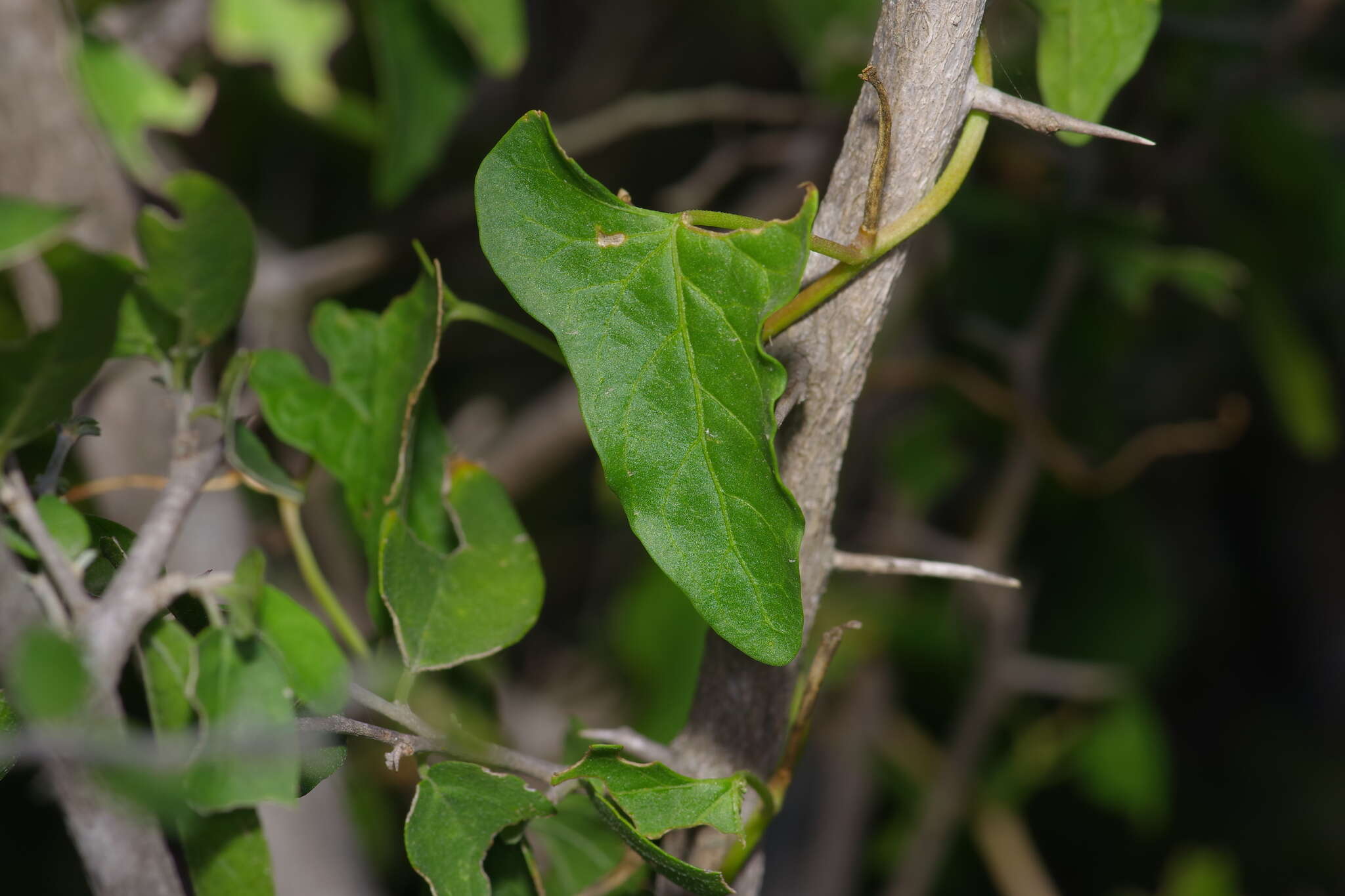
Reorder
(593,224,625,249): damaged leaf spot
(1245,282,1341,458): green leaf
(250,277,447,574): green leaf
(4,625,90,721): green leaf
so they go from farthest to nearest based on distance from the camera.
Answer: (1245,282,1341,458): green leaf → (250,277,447,574): green leaf → (593,224,625,249): damaged leaf spot → (4,625,90,721): green leaf

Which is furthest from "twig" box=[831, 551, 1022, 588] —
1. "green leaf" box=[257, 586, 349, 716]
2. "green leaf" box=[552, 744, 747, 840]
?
"green leaf" box=[257, 586, 349, 716]

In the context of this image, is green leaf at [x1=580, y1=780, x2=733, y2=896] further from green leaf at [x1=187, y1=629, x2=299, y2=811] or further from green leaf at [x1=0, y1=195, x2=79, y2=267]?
green leaf at [x1=0, y1=195, x2=79, y2=267]

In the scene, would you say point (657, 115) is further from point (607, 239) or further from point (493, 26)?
point (607, 239)

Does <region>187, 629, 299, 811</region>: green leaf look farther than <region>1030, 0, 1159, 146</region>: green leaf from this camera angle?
No

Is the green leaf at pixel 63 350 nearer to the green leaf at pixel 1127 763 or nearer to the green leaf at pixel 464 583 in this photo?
the green leaf at pixel 464 583

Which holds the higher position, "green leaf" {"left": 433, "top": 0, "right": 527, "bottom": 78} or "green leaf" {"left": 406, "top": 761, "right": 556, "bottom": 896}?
"green leaf" {"left": 433, "top": 0, "right": 527, "bottom": 78}

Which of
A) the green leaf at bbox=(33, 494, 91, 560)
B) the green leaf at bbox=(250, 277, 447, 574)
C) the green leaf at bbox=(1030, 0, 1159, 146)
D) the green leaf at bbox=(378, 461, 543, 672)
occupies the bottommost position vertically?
the green leaf at bbox=(378, 461, 543, 672)
